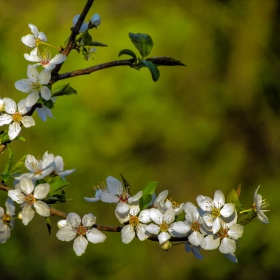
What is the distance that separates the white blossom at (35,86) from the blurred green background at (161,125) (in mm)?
1156

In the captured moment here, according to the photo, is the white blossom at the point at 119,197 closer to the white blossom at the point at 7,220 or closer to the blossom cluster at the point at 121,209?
the blossom cluster at the point at 121,209

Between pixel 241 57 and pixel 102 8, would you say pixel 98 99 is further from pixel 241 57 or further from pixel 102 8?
pixel 241 57

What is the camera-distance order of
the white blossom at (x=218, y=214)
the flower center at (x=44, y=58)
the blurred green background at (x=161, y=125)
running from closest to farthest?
the white blossom at (x=218, y=214) < the flower center at (x=44, y=58) < the blurred green background at (x=161, y=125)

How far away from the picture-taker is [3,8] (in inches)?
82.5

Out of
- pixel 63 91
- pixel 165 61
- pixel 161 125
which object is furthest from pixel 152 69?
pixel 161 125

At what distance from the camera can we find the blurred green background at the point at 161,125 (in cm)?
200

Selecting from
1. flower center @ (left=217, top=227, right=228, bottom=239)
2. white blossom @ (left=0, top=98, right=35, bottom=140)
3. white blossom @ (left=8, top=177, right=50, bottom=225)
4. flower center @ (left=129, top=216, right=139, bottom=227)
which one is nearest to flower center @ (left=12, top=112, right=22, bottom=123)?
white blossom @ (left=0, top=98, right=35, bottom=140)

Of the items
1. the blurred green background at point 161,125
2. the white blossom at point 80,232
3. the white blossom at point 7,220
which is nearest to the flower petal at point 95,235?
the white blossom at point 80,232

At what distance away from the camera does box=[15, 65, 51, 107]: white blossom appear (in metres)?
0.78

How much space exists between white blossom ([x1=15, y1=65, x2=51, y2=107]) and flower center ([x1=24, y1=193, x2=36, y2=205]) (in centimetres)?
13

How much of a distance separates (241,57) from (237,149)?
356mm

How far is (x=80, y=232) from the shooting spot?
786 millimetres

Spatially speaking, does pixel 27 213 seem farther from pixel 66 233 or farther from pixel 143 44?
pixel 143 44

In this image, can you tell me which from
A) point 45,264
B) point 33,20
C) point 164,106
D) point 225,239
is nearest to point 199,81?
point 164,106
